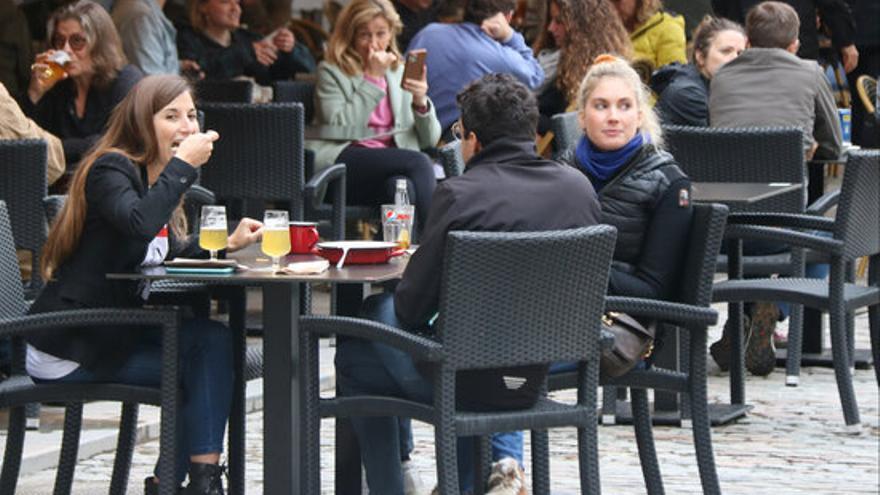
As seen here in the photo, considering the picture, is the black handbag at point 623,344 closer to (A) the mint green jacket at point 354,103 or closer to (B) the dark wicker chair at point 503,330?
(B) the dark wicker chair at point 503,330

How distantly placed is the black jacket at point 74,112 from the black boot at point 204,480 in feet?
10.1

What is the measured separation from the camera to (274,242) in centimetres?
551

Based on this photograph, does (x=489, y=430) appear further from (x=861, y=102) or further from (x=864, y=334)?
(x=861, y=102)

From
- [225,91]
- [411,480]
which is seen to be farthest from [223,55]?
[411,480]

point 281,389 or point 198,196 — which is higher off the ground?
point 198,196

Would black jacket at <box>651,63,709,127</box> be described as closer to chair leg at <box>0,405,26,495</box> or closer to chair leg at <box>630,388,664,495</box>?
chair leg at <box>630,388,664,495</box>

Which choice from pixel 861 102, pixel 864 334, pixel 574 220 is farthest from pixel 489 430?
pixel 861 102

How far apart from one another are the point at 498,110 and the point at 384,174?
12.8 feet

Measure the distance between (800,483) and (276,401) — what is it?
209 cm

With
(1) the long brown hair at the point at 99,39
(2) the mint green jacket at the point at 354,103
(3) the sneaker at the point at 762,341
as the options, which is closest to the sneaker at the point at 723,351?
(3) the sneaker at the point at 762,341

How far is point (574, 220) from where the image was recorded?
5379 mm

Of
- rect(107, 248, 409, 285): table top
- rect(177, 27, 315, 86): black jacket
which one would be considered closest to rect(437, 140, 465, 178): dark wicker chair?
rect(107, 248, 409, 285): table top

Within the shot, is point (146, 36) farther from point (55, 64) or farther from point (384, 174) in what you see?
point (55, 64)

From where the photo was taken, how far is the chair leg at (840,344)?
25.5ft
